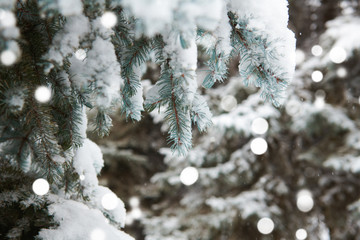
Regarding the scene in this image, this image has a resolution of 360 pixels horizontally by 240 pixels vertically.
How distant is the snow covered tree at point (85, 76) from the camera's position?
642mm

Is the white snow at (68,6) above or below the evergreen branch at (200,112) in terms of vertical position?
above

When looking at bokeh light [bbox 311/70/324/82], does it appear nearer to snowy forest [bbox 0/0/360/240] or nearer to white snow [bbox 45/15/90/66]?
snowy forest [bbox 0/0/360/240]

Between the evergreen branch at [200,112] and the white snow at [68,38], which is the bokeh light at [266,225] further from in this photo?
the white snow at [68,38]

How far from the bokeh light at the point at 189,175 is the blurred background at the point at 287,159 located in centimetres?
1

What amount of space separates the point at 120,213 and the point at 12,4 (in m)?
0.89

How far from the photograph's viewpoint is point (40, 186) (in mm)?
864

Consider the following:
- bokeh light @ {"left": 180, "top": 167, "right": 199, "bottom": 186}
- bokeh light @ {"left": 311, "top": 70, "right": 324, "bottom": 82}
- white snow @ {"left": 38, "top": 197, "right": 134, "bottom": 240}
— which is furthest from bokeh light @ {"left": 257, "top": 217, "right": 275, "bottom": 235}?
white snow @ {"left": 38, "top": 197, "right": 134, "bottom": 240}

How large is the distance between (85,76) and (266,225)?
3529 mm

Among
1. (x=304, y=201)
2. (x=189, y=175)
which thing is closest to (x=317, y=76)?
(x=304, y=201)

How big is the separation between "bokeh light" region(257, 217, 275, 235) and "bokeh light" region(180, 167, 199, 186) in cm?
103

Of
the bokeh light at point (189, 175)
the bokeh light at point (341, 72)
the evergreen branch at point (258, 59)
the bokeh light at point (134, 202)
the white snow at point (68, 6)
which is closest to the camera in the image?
the white snow at point (68, 6)

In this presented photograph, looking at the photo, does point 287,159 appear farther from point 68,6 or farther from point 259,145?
point 68,6

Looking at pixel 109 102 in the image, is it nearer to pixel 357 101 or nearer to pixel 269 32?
pixel 269 32

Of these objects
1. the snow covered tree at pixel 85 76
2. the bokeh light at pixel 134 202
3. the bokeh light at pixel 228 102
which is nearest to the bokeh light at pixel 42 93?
the snow covered tree at pixel 85 76
